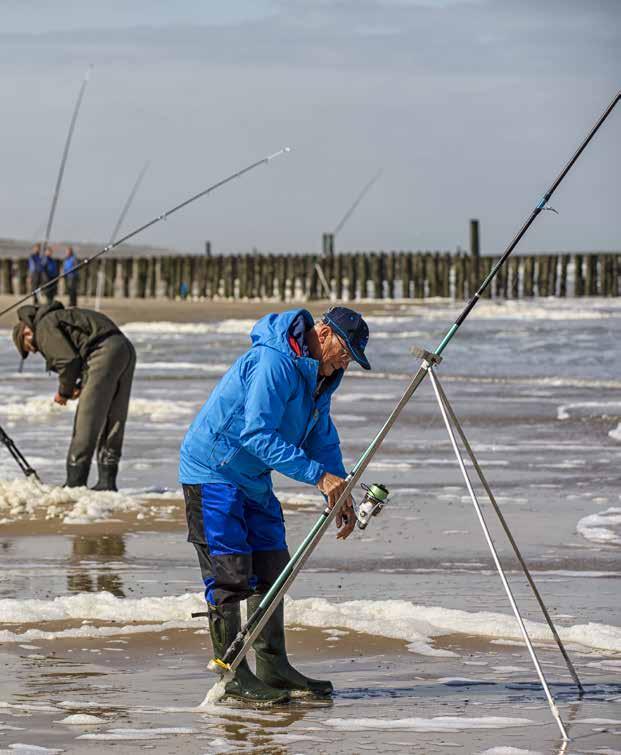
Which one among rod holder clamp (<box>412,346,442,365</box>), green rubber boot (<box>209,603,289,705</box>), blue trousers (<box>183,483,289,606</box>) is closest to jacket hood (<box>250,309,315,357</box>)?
rod holder clamp (<box>412,346,442,365</box>)

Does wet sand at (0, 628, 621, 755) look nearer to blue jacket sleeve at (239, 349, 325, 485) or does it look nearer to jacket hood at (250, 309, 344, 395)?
blue jacket sleeve at (239, 349, 325, 485)

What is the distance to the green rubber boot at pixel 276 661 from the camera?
575 cm

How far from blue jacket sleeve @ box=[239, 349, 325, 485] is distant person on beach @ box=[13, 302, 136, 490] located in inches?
197

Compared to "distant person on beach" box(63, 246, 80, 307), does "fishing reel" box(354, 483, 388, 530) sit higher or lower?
lower

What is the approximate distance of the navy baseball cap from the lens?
5.52m

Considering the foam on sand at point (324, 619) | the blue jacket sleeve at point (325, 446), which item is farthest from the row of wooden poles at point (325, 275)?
the blue jacket sleeve at point (325, 446)

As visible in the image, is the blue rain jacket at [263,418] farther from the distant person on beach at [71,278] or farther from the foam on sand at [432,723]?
the distant person on beach at [71,278]

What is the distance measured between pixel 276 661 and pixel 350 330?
118 cm

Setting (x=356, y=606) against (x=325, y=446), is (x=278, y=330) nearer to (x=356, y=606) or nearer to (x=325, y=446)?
(x=325, y=446)

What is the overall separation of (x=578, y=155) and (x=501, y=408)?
10.9 metres

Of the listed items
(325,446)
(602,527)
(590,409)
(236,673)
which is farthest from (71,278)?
(236,673)

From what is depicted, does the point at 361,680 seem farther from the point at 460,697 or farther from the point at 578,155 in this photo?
the point at 578,155

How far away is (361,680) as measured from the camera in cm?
598

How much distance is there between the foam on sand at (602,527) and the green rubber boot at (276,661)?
3288mm
